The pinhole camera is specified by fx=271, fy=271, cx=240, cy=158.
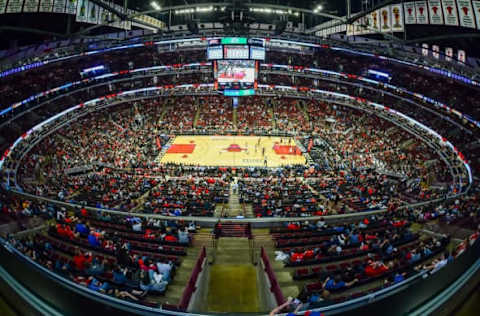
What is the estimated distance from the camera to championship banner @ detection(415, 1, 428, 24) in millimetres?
21953

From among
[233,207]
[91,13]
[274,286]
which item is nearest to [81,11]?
[91,13]

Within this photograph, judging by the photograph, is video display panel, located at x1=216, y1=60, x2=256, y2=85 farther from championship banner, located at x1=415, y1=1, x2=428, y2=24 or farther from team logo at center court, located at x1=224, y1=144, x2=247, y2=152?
championship banner, located at x1=415, y1=1, x2=428, y2=24

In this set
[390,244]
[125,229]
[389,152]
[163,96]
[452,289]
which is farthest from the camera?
[163,96]

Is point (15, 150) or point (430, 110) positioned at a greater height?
point (430, 110)

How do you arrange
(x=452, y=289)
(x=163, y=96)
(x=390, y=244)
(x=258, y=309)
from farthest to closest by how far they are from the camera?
(x=163, y=96)
(x=390, y=244)
(x=258, y=309)
(x=452, y=289)

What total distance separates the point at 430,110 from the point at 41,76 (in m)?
55.4

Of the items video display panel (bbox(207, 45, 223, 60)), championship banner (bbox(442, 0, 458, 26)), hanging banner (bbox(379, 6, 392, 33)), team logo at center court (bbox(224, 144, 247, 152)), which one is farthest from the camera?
team logo at center court (bbox(224, 144, 247, 152))

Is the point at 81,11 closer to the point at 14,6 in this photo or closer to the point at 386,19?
the point at 14,6

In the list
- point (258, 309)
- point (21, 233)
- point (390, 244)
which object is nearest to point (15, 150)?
point (21, 233)

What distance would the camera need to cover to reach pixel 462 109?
33.8 meters

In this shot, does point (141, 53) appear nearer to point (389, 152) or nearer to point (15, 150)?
point (15, 150)

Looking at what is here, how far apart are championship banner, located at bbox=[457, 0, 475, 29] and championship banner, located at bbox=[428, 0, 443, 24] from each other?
1.21 meters

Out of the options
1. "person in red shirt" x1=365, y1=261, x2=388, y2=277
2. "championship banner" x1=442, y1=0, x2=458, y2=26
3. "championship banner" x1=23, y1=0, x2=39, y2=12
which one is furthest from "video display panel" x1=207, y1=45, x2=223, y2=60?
"person in red shirt" x1=365, y1=261, x2=388, y2=277

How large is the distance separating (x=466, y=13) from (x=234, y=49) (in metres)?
21.4
